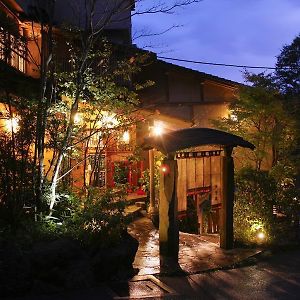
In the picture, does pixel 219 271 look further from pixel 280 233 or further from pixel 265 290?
pixel 280 233

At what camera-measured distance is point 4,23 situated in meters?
9.79

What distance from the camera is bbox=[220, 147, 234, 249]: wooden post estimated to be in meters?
11.1

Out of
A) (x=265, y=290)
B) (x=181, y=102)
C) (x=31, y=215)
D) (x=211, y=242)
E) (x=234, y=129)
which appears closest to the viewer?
(x=265, y=290)

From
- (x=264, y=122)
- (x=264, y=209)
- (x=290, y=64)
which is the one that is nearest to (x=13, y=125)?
(x=264, y=209)

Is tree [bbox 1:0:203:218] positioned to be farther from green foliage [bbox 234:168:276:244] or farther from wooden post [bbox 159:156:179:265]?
green foliage [bbox 234:168:276:244]

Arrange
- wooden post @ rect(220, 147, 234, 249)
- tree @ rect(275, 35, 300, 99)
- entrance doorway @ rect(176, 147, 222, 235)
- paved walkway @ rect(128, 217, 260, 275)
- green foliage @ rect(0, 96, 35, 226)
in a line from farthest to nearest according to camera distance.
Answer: tree @ rect(275, 35, 300, 99) < entrance doorway @ rect(176, 147, 222, 235) < wooden post @ rect(220, 147, 234, 249) < paved walkway @ rect(128, 217, 260, 275) < green foliage @ rect(0, 96, 35, 226)

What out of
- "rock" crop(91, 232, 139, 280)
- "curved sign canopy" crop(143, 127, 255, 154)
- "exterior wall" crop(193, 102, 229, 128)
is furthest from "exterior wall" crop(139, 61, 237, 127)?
"rock" crop(91, 232, 139, 280)

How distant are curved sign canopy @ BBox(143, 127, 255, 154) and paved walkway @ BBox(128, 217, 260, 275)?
2.83m

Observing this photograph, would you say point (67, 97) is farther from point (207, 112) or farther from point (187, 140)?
point (207, 112)

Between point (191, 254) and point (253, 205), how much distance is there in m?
3.34

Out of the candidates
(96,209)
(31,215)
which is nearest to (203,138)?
(96,209)

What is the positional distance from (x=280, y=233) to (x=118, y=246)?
21.4 feet

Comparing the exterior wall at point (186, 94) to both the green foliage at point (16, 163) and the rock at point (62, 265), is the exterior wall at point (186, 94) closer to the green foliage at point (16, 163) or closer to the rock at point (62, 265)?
the green foliage at point (16, 163)

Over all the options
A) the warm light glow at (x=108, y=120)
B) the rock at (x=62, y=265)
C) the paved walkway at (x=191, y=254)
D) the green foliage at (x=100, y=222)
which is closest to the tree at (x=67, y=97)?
the warm light glow at (x=108, y=120)
